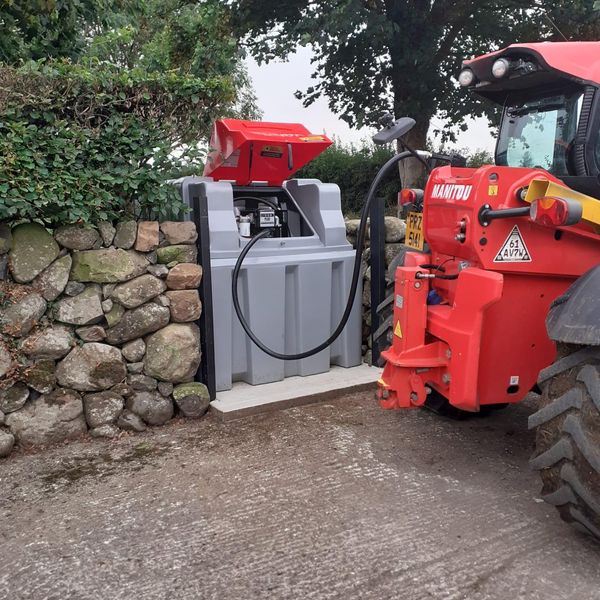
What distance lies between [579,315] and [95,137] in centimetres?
284

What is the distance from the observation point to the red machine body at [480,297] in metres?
2.82

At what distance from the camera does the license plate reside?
3.74 metres

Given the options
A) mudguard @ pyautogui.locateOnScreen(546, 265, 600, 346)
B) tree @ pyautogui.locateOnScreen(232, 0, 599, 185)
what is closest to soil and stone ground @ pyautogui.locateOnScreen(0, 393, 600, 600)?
mudguard @ pyautogui.locateOnScreen(546, 265, 600, 346)

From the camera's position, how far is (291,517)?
2873 mm

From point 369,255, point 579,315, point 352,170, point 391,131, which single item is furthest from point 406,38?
point 579,315

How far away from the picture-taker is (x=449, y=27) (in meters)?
11.6

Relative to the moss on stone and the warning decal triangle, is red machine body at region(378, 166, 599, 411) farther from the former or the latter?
the moss on stone

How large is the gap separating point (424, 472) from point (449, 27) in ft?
34.6

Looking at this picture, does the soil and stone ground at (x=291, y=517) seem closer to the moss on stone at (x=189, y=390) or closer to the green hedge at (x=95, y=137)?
the moss on stone at (x=189, y=390)

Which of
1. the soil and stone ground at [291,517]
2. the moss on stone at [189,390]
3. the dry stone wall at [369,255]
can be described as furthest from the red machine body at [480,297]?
the dry stone wall at [369,255]

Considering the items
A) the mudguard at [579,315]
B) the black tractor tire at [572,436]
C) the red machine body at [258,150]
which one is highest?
the red machine body at [258,150]

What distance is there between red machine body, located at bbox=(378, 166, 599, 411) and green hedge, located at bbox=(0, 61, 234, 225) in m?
1.72

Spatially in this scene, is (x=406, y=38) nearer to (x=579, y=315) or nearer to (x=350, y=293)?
(x=350, y=293)

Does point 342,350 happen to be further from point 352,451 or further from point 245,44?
point 245,44
